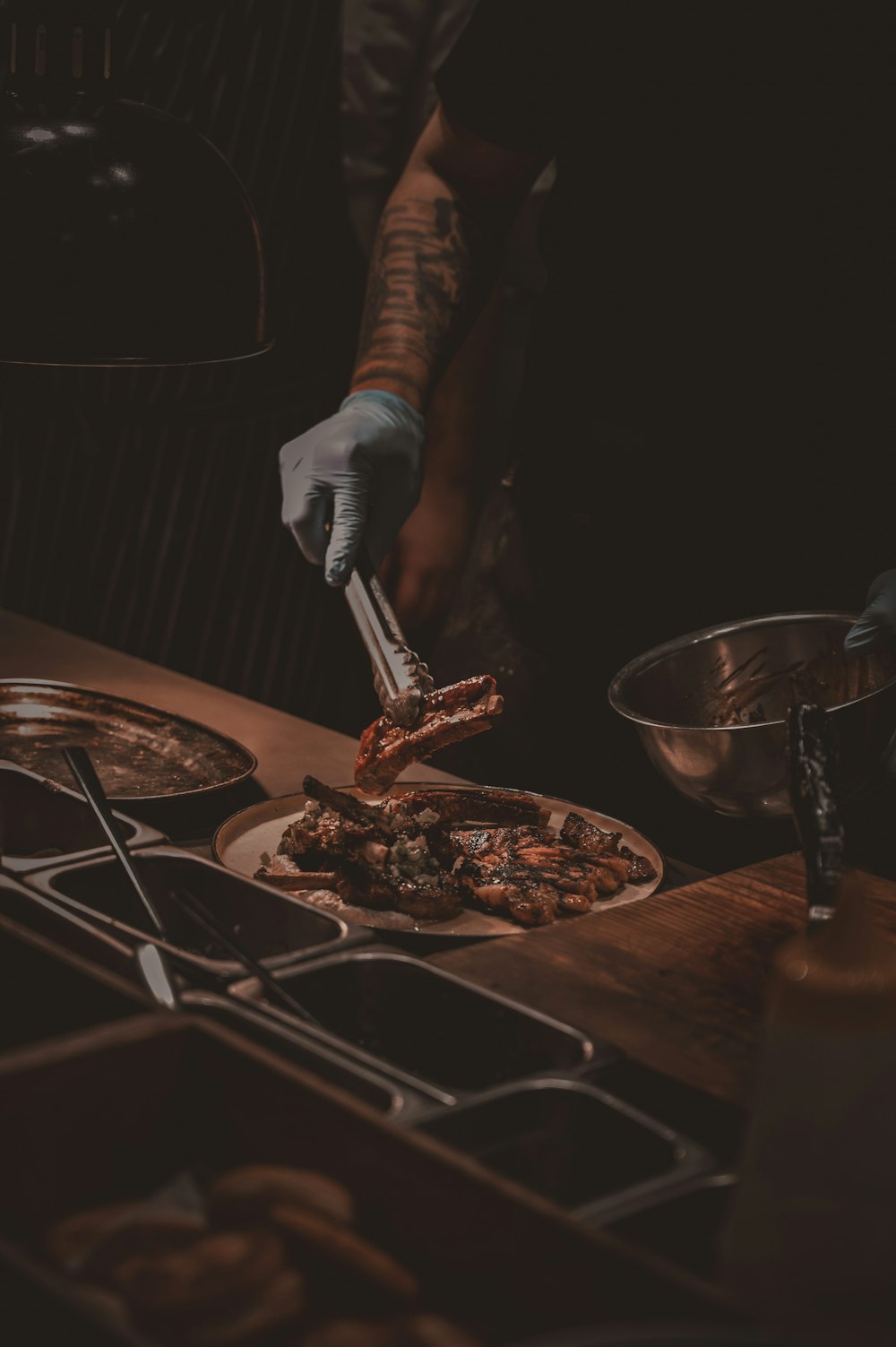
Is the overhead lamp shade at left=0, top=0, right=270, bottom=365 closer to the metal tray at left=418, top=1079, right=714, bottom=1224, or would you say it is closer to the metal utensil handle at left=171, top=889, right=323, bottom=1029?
the metal utensil handle at left=171, top=889, right=323, bottom=1029

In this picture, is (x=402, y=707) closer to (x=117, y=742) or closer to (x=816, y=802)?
(x=117, y=742)

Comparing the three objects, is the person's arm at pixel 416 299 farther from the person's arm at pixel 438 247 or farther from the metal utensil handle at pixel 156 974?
the metal utensil handle at pixel 156 974

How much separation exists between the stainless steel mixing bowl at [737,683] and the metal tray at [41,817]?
674 millimetres

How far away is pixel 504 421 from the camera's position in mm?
4117

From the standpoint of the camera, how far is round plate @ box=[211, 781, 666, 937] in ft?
5.74

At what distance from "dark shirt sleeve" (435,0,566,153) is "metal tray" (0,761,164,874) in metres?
1.68

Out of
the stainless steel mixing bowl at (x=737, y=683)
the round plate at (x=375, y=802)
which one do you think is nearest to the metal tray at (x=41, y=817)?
the round plate at (x=375, y=802)

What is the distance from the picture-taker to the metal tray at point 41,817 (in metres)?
1.72

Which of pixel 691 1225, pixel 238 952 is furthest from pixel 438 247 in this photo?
pixel 691 1225

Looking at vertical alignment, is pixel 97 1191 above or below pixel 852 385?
below

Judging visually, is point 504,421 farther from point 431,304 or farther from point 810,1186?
point 810,1186

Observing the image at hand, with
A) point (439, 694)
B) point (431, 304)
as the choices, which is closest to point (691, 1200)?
point (439, 694)

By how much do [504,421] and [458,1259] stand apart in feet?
11.4

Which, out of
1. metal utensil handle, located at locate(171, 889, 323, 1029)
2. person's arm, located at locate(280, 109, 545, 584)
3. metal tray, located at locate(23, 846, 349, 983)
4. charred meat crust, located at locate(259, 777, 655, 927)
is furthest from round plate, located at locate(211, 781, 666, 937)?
person's arm, located at locate(280, 109, 545, 584)
